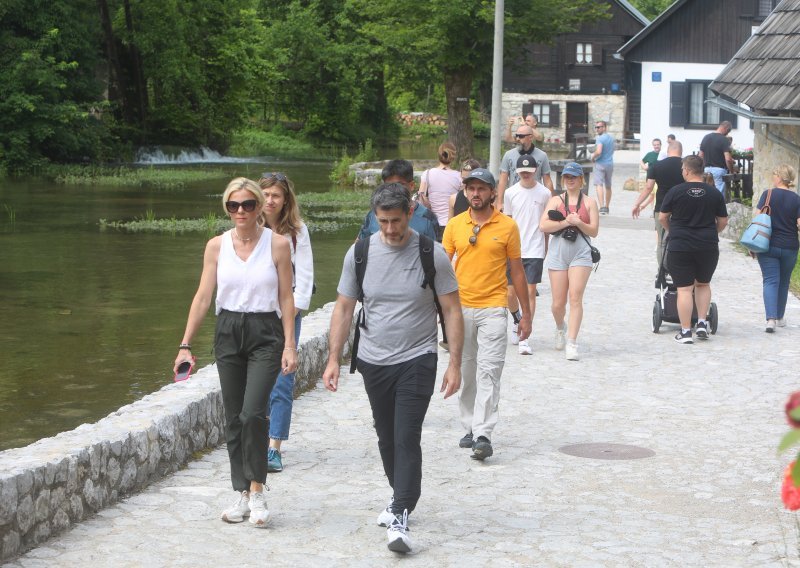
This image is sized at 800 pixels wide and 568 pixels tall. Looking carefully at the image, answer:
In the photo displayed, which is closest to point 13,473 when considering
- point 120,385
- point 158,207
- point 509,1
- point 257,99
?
point 120,385

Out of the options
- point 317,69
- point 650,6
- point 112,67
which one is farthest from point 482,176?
point 650,6

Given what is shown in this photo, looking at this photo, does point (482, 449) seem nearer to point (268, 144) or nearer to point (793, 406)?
point (793, 406)

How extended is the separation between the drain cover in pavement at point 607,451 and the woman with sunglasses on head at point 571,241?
3.15 m

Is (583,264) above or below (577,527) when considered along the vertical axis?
above

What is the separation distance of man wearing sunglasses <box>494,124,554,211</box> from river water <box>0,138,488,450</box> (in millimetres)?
3520

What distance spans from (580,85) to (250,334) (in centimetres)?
7037

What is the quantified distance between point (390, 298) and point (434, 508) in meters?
1.29

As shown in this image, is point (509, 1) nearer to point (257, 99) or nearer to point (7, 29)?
point (7, 29)

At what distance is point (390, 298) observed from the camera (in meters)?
6.54

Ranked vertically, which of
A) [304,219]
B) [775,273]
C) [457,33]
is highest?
[457,33]

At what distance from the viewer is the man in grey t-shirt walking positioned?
6.46 meters

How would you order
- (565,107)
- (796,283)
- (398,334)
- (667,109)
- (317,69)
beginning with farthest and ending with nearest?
(565,107)
(317,69)
(667,109)
(796,283)
(398,334)

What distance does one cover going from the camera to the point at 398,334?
6.53 meters

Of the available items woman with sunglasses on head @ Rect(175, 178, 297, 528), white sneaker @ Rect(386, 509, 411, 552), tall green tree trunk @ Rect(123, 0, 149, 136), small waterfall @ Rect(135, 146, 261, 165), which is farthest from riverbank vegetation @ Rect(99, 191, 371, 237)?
tall green tree trunk @ Rect(123, 0, 149, 136)
